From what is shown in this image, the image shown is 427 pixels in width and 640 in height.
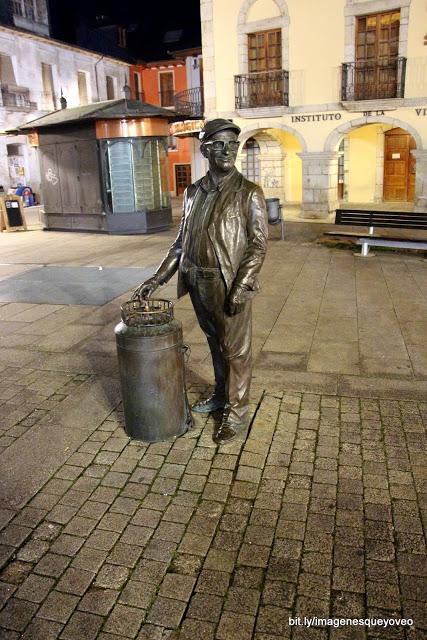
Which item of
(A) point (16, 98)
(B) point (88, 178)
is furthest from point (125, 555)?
(A) point (16, 98)

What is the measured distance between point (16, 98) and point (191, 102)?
862cm

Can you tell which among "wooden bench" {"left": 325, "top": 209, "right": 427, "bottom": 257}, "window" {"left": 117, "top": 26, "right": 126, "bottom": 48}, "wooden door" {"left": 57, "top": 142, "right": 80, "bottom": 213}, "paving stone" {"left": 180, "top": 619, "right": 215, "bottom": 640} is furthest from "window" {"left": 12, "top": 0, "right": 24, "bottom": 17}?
"paving stone" {"left": 180, "top": 619, "right": 215, "bottom": 640}

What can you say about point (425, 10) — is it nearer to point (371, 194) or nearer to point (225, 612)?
point (371, 194)

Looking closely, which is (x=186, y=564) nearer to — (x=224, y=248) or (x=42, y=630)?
(x=42, y=630)

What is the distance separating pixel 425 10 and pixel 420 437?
15.8 m

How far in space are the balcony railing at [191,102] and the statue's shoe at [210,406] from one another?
78.8ft

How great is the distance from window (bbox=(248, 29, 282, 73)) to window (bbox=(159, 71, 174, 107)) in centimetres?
1523

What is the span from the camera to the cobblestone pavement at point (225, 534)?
256 centimetres

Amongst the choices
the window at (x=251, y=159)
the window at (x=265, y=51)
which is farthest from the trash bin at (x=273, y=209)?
the window at (x=251, y=159)

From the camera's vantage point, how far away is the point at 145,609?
2.61 meters

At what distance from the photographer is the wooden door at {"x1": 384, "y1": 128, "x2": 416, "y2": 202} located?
20.4 metres

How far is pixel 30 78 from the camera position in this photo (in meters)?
28.3

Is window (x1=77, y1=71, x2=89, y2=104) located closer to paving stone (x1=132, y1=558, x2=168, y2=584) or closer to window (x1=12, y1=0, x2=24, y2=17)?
window (x1=12, y1=0, x2=24, y2=17)

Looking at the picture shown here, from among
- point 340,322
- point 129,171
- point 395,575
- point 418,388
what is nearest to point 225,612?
point 395,575
